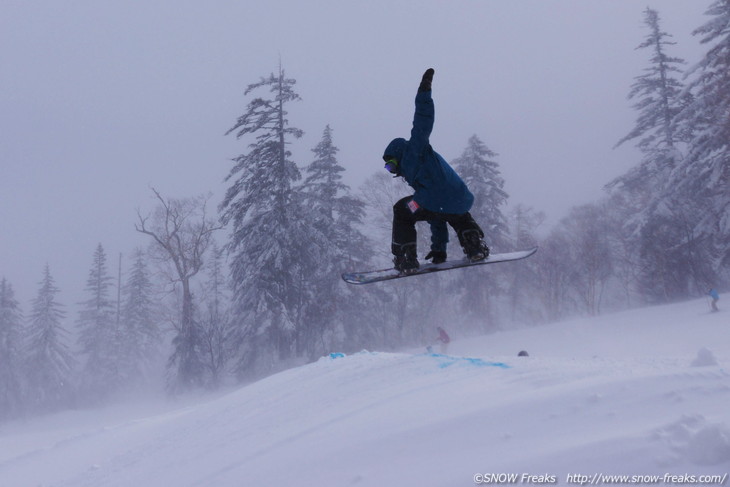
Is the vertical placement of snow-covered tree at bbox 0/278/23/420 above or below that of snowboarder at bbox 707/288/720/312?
Answer: below

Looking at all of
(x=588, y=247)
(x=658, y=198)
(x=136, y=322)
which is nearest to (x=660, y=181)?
(x=658, y=198)

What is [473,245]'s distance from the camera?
581cm

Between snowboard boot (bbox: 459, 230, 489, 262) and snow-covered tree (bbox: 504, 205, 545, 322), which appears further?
snow-covered tree (bbox: 504, 205, 545, 322)

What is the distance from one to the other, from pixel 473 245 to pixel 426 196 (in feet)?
2.99

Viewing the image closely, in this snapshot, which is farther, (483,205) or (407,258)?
(483,205)

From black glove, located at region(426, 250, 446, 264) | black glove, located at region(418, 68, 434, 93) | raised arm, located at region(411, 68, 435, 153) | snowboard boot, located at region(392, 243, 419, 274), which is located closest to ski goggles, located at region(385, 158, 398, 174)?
raised arm, located at region(411, 68, 435, 153)

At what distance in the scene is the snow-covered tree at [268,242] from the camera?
2436 centimetres

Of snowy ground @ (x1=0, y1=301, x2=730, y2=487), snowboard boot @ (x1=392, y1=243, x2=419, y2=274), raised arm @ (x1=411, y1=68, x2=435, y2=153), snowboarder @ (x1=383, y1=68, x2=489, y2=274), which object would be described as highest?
raised arm @ (x1=411, y1=68, x2=435, y2=153)

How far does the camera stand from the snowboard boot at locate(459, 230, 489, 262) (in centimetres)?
580

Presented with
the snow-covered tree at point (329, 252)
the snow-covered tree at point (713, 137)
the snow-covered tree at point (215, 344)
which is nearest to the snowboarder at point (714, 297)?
the snow-covered tree at point (713, 137)

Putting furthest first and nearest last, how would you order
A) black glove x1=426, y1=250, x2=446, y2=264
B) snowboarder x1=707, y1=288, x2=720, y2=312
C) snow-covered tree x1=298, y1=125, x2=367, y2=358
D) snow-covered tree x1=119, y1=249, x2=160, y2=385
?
snow-covered tree x1=119, y1=249, x2=160, y2=385 → snow-covered tree x1=298, y1=125, x2=367, y2=358 → snowboarder x1=707, y1=288, x2=720, y2=312 → black glove x1=426, y1=250, x2=446, y2=264

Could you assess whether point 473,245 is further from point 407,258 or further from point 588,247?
point 588,247

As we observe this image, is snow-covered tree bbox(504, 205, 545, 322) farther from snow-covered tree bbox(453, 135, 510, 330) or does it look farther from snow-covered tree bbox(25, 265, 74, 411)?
snow-covered tree bbox(25, 265, 74, 411)

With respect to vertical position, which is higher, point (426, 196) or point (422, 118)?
point (422, 118)
